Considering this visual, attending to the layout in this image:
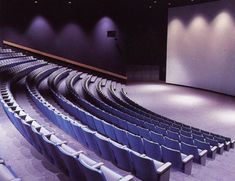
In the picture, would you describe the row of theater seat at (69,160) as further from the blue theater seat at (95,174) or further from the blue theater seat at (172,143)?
the blue theater seat at (172,143)

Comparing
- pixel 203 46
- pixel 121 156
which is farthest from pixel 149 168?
pixel 203 46

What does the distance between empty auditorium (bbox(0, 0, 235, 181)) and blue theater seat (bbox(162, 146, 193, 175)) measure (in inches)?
7.9

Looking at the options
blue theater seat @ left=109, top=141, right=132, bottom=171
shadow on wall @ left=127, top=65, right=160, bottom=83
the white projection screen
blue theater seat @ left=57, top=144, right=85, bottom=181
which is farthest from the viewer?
shadow on wall @ left=127, top=65, right=160, bottom=83

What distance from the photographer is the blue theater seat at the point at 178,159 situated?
1234 millimetres

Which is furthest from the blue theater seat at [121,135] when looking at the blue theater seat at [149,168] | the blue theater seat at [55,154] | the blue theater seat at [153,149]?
the blue theater seat at [55,154]

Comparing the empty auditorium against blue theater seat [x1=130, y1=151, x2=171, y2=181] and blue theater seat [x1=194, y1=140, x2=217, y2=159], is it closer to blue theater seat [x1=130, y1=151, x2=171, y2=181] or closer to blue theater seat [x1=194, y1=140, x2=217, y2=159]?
blue theater seat [x1=194, y1=140, x2=217, y2=159]

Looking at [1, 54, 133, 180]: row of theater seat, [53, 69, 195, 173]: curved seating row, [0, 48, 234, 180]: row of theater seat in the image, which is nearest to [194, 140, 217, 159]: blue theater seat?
[0, 48, 234, 180]: row of theater seat

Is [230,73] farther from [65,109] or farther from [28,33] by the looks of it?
[28,33]

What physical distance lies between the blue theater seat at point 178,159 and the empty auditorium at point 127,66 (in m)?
0.20

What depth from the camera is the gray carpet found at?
1.38 m

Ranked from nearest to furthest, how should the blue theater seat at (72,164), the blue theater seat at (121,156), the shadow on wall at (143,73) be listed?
the blue theater seat at (72,164)
the blue theater seat at (121,156)
the shadow on wall at (143,73)

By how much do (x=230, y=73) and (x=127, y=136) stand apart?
3127mm

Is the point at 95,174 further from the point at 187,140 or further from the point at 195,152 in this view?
the point at 187,140

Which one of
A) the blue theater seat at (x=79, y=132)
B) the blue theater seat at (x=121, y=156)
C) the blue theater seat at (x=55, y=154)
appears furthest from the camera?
the blue theater seat at (x=79, y=132)
